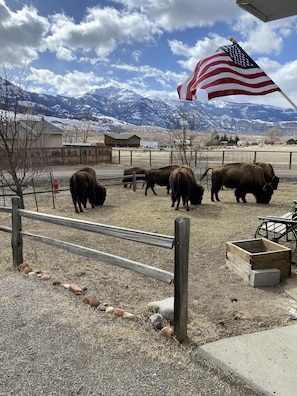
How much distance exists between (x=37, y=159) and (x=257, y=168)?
8.22 m

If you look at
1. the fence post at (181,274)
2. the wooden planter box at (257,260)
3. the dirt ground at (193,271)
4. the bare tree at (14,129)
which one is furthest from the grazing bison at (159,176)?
the fence post at (181,274)

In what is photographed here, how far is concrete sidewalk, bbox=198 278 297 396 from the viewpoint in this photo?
2.66 metres

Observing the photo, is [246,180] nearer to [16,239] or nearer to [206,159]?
[16,239]

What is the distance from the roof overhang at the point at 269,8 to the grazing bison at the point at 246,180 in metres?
9.32

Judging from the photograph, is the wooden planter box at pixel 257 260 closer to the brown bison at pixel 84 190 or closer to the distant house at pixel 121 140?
the brown bison at pixel 84 190

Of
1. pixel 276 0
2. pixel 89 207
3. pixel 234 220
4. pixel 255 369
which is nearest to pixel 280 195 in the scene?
pixel 234 220

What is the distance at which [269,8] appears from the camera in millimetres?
4156

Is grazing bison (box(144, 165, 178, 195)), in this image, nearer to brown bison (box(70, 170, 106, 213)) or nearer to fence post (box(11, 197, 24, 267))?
brown bison (box(70, 170, 106, 213))

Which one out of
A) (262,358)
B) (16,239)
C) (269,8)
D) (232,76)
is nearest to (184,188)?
(232,76)

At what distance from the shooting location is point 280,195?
15.5m

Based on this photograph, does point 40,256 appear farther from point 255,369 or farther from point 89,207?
point 89,207

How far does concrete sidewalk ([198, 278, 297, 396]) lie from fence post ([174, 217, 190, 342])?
0.26 meters

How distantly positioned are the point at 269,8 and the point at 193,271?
4.00 meters

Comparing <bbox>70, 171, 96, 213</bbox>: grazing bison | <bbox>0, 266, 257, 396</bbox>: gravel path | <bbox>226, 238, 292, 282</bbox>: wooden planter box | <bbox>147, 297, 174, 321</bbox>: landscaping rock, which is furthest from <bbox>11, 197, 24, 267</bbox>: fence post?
<bbox>70, 171, 96, 213</bbox>: grazing bison
